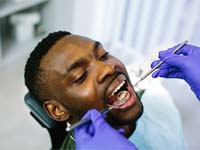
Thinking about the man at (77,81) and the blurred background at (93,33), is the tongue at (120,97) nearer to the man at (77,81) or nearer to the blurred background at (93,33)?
the man at (77,81)

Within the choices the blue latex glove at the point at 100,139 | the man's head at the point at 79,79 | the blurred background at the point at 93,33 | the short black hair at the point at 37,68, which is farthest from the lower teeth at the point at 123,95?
the blurred background at the point at 93,33

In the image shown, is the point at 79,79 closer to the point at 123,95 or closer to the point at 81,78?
the point at 81,78

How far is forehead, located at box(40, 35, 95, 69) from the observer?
1.06m

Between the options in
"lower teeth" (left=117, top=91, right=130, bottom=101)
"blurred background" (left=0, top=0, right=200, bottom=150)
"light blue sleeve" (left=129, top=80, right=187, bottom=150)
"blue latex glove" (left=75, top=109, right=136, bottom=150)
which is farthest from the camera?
"blurred background" (left=0, top=0, right=200, bottom=150)

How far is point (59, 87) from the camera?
108cm

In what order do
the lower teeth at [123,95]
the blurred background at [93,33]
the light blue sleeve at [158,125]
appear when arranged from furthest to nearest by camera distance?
the blurred background at [93,33] → the light blue sleeve at [158,125] → the lower teeth at [123,95]

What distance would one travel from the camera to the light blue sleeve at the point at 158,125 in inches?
54.5

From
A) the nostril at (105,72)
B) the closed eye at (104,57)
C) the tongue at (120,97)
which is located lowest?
the tongue at (120,97)

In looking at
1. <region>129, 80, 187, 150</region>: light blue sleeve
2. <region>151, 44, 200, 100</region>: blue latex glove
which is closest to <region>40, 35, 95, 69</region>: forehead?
<region>151, 44, 200, 100</region>: blue latex glove

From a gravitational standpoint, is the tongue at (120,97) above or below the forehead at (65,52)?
below

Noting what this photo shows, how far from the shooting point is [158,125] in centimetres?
144

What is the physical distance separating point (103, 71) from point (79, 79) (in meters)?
0.09

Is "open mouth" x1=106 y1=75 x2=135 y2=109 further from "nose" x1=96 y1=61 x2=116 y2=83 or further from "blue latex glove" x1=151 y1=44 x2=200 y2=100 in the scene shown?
"blue latex glove" x1=151 y1=44 x2=200 y2=100

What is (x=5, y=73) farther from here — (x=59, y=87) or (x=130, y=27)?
(x=59, y=87)
